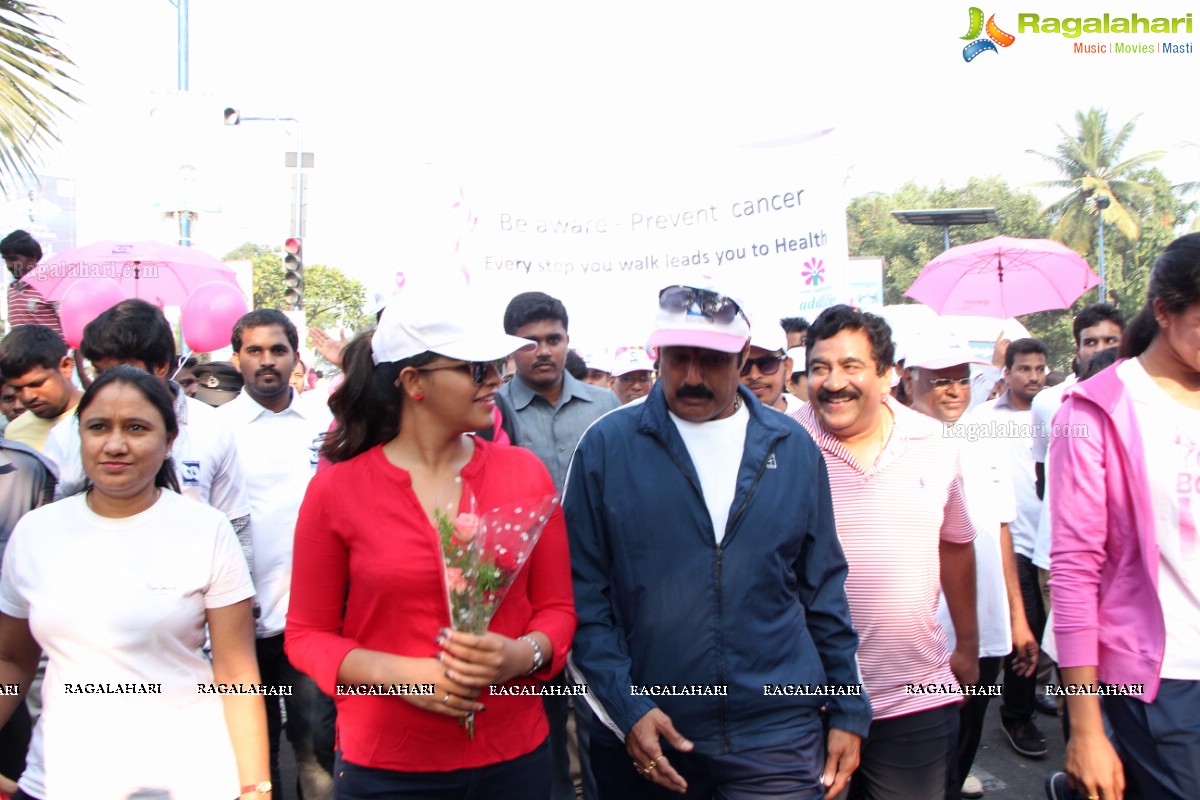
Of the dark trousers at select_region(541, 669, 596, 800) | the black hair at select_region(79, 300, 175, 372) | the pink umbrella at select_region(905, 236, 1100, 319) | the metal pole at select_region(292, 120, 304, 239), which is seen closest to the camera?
the dark trousers at select_region(541, 669, 596, 800)

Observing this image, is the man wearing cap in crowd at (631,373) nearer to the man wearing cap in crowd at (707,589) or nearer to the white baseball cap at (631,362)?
the white baseball cap at (631,362)

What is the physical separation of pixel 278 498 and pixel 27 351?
1.48m

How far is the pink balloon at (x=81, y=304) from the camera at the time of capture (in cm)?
668

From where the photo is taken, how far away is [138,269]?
916 centimetres

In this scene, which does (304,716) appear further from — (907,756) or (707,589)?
(907,756)

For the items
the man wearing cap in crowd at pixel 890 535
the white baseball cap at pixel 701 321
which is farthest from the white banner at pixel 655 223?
the white baseball cap at pixel 701 321

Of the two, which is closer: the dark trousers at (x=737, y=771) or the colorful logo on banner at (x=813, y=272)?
the dark trousers at (x=737, y=771)

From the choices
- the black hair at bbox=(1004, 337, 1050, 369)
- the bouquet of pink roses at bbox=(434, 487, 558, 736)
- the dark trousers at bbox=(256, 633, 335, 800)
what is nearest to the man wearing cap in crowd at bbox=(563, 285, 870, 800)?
the bouquet of pink roses at bbox=(434, 487, 558, 736)

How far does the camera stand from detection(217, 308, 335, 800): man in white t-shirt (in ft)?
14.2

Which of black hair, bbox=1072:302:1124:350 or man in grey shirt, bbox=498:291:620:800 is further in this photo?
black hair, bbox=1072:302:1124:350

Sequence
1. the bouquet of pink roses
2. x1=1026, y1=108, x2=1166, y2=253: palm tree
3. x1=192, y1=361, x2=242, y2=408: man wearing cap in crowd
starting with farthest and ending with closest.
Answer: x1=1026, y1=108, x2=1166, y2=253: palm tree, x1=192, y1=361, x2=242, y2=408: man wearing cap in crowd, the bouquet of pink roses

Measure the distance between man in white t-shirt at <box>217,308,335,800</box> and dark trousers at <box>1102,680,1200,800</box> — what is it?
3.03 meters

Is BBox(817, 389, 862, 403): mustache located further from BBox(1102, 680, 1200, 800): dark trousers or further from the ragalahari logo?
the ragalahari logo

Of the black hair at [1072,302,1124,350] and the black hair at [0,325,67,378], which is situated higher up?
the black hair at [1072,302,1124,350]
